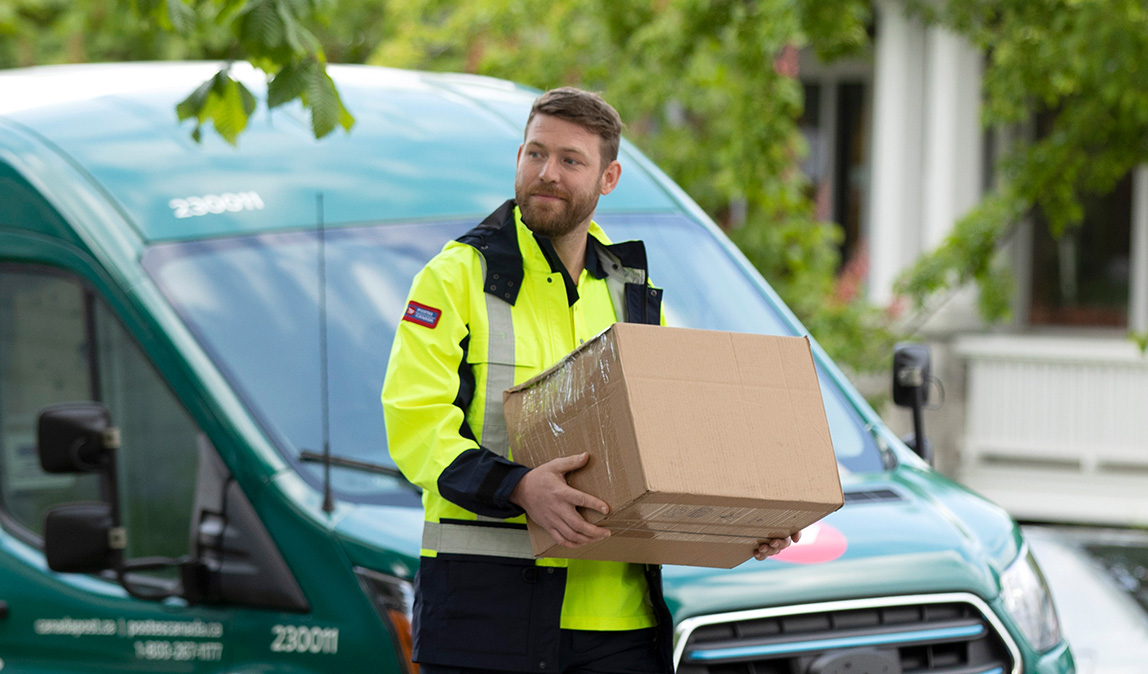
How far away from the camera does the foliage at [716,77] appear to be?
26.6 feet

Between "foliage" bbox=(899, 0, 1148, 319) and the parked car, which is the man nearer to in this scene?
the parked car

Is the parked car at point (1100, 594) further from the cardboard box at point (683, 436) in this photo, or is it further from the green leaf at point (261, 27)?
the green leaf at point (261, 27)

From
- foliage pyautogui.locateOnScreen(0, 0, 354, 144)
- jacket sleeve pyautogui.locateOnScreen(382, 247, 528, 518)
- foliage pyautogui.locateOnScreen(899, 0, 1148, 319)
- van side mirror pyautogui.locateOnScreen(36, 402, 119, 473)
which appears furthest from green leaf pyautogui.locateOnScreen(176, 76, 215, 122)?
foliage pyautogui.locateOnScreen(899, 0, 1148, 319)

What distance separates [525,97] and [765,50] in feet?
10.4

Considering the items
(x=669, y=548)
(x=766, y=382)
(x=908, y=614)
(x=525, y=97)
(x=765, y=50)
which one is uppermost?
(x=765, y=50)

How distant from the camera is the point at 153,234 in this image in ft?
12.0

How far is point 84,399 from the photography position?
13.5 ft

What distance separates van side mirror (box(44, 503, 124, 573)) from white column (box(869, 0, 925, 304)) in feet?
28.9

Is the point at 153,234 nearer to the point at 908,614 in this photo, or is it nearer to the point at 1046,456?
the point at 908,614

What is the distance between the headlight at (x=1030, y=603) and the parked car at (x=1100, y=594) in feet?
2.91

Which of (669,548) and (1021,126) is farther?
(1021,126)

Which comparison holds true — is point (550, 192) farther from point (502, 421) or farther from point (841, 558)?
point (841, 558)

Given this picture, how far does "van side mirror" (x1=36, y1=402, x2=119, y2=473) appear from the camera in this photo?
10.6ft

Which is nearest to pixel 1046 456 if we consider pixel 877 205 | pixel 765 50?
pixel 877 205
